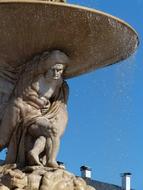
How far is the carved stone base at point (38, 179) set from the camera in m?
10.9

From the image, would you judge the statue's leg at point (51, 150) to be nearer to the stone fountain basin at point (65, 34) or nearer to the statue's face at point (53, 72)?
the statue's face at point (53, 72)

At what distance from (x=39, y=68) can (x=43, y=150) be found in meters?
1.30

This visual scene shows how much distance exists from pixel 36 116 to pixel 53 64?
2.84 ft

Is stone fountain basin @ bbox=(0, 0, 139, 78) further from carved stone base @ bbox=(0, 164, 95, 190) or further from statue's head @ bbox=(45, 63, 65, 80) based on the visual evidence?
carved stone base @ bbox=(0, 164, 95, 190)

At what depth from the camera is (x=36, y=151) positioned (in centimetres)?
1170

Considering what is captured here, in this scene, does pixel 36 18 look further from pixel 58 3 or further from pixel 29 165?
pixel 29 165

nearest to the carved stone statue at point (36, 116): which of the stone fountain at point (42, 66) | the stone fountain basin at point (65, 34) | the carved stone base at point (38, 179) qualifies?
the stone fountain at point (42, 66)

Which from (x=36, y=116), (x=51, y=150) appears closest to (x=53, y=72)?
(x=36, y=116)

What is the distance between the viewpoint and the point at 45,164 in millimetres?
11852

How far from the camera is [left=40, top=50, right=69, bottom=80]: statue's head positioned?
39.4 ft

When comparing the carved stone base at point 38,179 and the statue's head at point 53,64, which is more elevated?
the statue's head at point 53,64

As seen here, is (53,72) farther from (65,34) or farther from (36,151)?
(36,151)

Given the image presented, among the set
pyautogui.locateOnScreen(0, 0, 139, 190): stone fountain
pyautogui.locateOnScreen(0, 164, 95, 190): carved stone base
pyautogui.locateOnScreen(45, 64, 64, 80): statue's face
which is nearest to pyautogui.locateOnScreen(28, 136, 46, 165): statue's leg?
pyautogui.locateOnScreen(0, 0, 139, 190): stone fountain

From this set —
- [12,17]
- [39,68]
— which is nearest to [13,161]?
[39,68]
